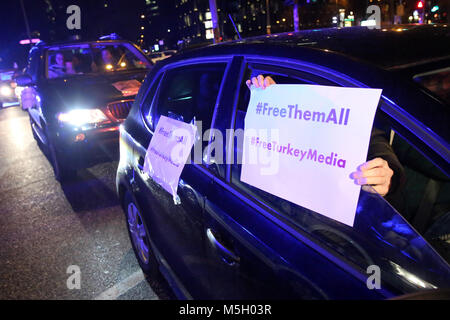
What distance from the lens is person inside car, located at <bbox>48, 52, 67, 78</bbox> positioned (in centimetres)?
572

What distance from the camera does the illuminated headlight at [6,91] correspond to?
15.3 metres

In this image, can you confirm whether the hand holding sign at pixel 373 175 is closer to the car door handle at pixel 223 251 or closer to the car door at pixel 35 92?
the car door handle at pixel 223 251

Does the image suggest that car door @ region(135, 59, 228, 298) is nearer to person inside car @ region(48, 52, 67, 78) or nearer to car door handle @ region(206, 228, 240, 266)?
car door handle @ region(206, 228, 240, 266)

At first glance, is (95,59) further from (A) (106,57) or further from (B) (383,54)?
(B) (383,54)

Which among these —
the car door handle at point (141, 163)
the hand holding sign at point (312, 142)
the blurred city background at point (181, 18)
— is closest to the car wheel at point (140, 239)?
the car door handle at point (141, 163)

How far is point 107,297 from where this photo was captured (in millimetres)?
2660

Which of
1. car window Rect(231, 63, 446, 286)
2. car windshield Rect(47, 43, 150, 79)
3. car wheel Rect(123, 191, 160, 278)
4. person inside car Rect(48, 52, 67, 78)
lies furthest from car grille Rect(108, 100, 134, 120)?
car window Rect(231, 63, 446, 286)

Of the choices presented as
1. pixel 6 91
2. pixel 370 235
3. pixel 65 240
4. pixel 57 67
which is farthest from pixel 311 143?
pixel 6 91

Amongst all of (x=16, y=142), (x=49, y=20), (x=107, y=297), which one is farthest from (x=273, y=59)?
(x=49, y=20)

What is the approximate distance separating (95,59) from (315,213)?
19.6 feet

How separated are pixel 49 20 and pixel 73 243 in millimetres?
47326

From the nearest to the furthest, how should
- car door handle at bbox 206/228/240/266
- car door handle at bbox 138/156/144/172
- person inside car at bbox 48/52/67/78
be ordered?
car door handle at bbox 206/228/240/266, car door handle at bbox 138/156/144/172, person inside car at bbox 48/52/67/78

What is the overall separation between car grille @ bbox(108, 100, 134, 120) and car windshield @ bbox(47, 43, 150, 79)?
120 centimetres
